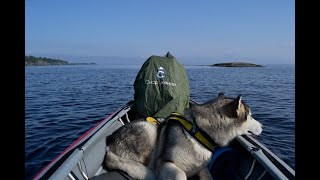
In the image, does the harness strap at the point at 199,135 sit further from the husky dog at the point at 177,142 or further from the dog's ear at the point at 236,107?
the dog's ear at the point at 236,107

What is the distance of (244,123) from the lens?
4660 millimetres

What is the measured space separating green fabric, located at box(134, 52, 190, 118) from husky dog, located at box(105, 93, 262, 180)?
74.6 inches

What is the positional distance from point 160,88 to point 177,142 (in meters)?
2.65

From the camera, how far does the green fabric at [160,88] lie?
22.6 feet

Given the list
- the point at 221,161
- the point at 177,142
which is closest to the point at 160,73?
the point at 177,142

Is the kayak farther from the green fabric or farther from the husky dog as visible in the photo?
the green fabric

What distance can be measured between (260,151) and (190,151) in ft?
3.47

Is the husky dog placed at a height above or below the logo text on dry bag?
below

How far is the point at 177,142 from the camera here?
4.48m

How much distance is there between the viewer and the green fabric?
22.6 ft

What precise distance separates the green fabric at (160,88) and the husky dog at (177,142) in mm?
1896

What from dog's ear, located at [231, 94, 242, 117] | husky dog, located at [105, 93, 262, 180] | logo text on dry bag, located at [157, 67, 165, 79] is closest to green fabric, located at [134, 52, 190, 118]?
logo text on dry bag, located at [157, 67, 165, 79]
